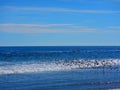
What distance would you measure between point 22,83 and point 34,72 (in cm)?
861

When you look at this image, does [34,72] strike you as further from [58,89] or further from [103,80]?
[58,89]

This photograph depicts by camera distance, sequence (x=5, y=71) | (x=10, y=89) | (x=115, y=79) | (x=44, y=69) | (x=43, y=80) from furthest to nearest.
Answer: (x=44, y=69)
(x=5, y=71)
(x=115, y=79)
(x=43, y=80)
(x=10, y=89)

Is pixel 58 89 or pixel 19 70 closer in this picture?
pixel 58 89

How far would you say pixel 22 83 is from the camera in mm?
30562

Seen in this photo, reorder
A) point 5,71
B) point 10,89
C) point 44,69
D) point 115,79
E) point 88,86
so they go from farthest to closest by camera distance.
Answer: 1. point 44,69
2. point 5,71
3. point 115,79
4. point 88,86
5. point 10,89

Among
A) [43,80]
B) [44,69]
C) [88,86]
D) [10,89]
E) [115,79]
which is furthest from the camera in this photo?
[44,69]

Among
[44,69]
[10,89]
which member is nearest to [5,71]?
[44,69]

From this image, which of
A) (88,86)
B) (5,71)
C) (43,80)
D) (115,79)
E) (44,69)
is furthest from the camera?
(44,69)

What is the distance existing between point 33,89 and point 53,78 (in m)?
6.39

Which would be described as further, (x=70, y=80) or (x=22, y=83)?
(x=70, y=80)

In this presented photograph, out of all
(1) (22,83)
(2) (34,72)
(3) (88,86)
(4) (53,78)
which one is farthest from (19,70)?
(3) (88,86)

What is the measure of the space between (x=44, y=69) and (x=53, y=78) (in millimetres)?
7838

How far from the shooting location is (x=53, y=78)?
34.2m

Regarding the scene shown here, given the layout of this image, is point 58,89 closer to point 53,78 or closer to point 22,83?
point 22,83
